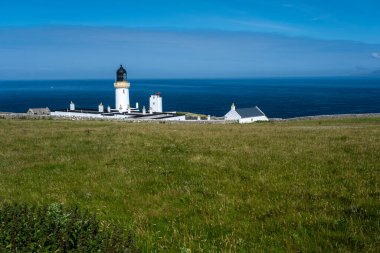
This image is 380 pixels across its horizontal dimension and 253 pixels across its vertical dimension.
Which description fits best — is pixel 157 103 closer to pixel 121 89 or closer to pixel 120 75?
pixel 121 89

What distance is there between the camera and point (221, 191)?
1068 cm

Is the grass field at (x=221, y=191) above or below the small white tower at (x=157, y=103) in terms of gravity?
below

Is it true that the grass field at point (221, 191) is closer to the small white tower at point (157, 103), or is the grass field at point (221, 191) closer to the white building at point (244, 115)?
the white building at point (244, 115)

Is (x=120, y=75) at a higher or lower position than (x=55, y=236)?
higher

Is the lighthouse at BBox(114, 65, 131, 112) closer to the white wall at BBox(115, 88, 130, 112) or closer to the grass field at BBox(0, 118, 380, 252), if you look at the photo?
the white wall at BBox(115, 88, 130, 112)

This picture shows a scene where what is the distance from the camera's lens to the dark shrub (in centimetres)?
568

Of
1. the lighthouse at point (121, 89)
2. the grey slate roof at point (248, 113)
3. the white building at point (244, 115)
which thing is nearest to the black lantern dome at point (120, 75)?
the lighthouse at point (121, 89)

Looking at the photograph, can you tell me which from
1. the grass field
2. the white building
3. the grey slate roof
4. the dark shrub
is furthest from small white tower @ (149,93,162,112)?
the dark shrub

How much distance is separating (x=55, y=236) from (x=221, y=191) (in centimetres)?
573

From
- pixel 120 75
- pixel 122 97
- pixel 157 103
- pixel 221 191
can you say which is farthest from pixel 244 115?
pixel 221 191

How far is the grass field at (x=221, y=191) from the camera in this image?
7.24 meters

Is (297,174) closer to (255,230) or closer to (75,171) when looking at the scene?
(255,230)

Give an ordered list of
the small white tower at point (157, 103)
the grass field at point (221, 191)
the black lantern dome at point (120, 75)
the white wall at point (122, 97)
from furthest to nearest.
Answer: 1. the small white tower at point (157, 103)
2. the black lantern dome at point (120, 75)
3. the white wall at point (122, 97)
4. the grass field at point (221, 191)

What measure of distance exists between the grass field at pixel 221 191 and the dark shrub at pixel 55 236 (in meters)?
1.24
